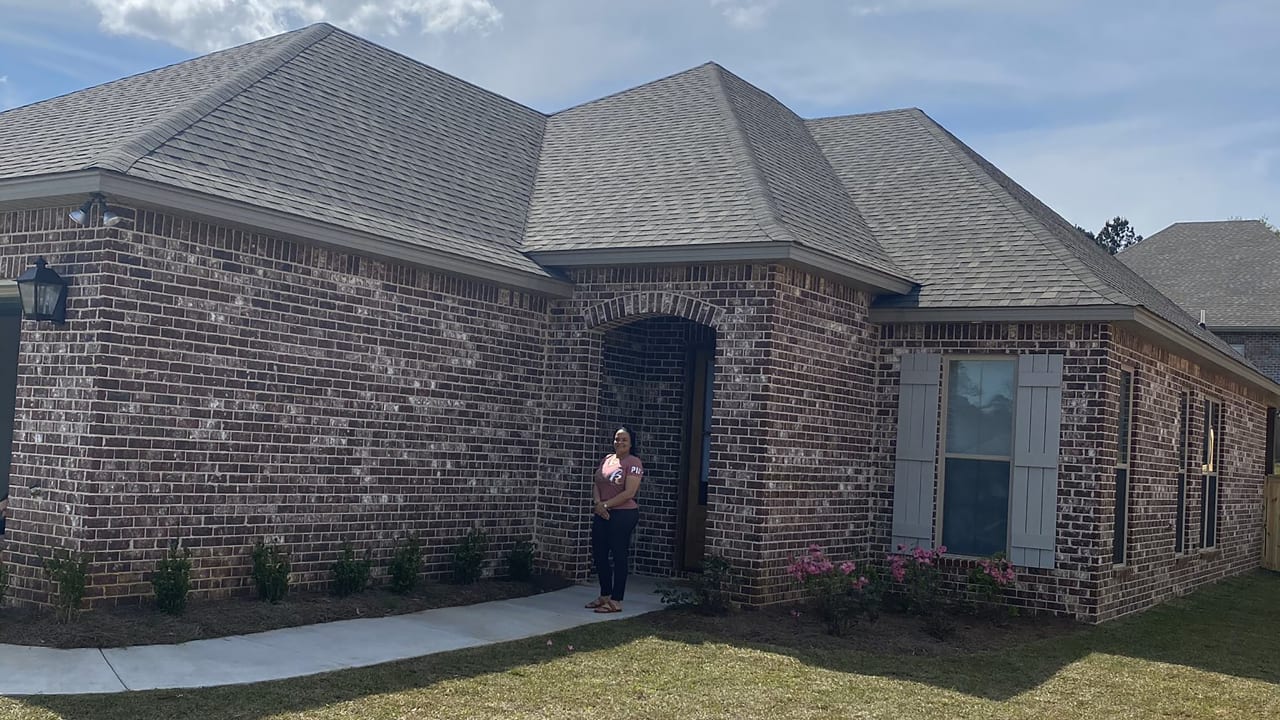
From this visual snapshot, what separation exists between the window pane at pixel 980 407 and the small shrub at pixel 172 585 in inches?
288

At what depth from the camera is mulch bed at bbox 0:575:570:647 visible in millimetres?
7996

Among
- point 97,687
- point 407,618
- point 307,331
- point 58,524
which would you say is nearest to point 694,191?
point 307,331

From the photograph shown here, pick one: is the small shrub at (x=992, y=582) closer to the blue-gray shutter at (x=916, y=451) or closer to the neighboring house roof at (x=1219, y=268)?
the blue-gray shutter at (x=916, y=451)

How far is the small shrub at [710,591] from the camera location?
10680 millimetres

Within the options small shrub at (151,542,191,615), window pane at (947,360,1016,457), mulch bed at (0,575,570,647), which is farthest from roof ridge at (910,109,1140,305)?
small shrub at (151,542,191,615)

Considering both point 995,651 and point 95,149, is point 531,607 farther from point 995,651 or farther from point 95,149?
point 95,149

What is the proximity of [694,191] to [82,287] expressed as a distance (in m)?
6.11

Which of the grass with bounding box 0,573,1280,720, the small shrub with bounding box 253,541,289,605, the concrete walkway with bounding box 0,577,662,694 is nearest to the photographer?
the grass with bounding box 0,573,1280,720

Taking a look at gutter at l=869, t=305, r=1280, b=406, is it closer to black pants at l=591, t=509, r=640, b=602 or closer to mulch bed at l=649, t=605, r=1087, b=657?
mulch bed at l=649, t=605, r=1087, b=657

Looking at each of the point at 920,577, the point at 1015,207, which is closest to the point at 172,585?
the point at 920,577

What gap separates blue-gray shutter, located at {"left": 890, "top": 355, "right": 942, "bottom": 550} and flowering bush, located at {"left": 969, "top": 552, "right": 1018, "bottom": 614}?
0.66 meters

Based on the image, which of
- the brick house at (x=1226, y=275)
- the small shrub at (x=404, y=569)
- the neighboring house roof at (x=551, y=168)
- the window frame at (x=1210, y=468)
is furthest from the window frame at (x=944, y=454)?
the brick house at (x=1226, y=275)

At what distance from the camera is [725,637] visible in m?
9.80

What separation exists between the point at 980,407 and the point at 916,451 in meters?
0.77
